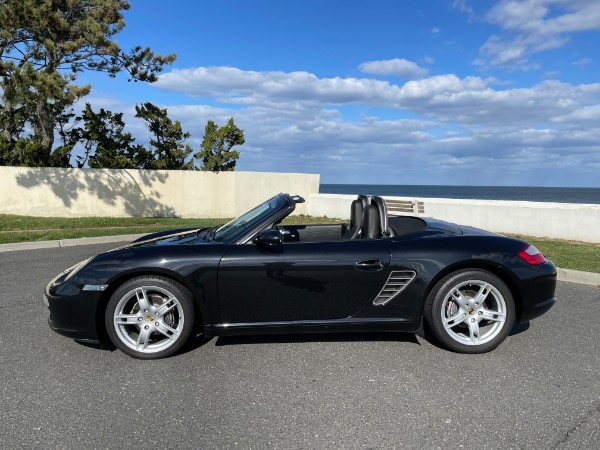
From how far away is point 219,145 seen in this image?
21.6m

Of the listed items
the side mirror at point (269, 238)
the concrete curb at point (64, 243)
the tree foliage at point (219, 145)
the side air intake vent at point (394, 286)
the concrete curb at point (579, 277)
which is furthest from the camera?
the tree foliage at point (219, 145)

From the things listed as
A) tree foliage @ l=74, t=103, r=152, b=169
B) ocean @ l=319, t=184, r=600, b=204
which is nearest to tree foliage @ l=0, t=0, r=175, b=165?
tree foliage @ l=74, t=103, r=152, b=169

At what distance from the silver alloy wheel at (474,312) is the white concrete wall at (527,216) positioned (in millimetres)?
8004

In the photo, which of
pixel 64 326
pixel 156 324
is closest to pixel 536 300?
pixel 156 324

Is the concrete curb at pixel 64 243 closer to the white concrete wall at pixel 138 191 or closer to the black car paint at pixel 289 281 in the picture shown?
the black car paint at pixel 289 281

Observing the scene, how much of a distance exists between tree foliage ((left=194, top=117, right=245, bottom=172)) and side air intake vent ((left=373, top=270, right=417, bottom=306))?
59.9 feet

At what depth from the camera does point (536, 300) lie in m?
3.63

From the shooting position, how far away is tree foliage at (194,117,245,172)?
21.2 meters

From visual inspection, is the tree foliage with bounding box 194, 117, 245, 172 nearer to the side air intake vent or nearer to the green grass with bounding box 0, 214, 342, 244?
the green grass with bounding box 0, 214, 342, 244

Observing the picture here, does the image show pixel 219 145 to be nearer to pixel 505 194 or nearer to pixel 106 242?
pixel 106 242

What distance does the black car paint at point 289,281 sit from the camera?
341 centimetres

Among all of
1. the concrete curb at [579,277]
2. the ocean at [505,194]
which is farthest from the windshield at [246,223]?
the ocean at [505,194]

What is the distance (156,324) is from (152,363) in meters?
0.29

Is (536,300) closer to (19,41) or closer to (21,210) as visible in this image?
(21,210)
